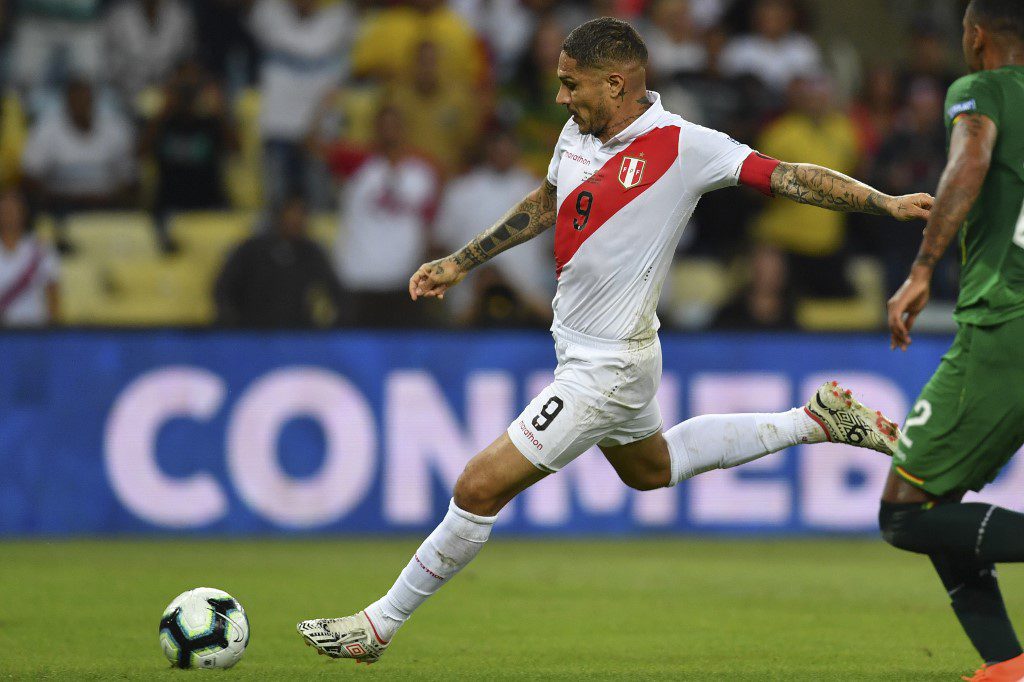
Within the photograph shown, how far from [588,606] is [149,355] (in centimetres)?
452

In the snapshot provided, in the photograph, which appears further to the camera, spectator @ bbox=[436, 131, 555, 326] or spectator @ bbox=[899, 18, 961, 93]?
spectator @ bbox=[899, 18, 961, 93]

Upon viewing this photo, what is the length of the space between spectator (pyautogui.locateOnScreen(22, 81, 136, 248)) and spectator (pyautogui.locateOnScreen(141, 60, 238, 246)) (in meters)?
0.40

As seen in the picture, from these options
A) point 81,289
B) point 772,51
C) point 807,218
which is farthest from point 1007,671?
point 772,51

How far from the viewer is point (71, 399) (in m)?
11.3

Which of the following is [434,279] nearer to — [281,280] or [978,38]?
[978,38]

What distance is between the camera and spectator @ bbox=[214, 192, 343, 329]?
40.8ft

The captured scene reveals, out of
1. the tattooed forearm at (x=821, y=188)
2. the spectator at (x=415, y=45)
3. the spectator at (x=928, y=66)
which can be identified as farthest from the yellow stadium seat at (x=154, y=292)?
the tattooed forearm at (x=821, y=188)

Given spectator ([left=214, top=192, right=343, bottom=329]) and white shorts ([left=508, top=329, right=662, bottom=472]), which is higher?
white shorts ([left=508, top=329, right=662, bottom=472])

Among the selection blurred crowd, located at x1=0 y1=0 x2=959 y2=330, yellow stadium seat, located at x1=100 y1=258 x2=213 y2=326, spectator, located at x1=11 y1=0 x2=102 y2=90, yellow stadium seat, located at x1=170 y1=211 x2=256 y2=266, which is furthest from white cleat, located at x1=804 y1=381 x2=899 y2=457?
spectator, located at x1=11 y1=0 x2=102 y2=90

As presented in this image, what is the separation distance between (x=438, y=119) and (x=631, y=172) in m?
7.93

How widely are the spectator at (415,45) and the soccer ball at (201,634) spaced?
854 cm

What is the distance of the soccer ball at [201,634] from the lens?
242 inches

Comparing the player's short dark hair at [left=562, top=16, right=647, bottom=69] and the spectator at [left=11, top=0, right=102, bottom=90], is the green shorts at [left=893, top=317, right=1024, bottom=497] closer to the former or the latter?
the player's short dark hair at [left=562, top=16, right=647, bottom=69]

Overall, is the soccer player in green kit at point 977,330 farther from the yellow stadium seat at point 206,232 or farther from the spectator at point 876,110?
the spectator at point 876,110
